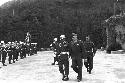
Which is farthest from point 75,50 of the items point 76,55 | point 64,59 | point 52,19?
point 52,19

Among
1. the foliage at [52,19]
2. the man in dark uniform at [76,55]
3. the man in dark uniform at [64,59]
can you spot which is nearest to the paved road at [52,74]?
the man in dark uniform at [64,59]

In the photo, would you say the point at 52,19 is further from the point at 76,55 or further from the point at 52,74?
the point at 76,55

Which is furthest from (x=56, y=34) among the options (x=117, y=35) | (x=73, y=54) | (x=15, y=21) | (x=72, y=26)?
(x=73, y=54)

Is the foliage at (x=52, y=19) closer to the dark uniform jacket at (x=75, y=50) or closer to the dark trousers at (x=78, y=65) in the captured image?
the dark uniform jacket at (x=75, y=50)

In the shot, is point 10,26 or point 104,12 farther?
point 104,12

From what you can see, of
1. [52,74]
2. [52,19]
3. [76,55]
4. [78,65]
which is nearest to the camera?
[78,65]

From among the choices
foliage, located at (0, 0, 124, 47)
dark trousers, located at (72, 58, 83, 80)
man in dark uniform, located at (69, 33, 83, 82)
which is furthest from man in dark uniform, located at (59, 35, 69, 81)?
foliage, located at (0, 0, 124, 47)

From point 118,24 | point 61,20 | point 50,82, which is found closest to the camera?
point 50,82

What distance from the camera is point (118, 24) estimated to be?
3578 cm

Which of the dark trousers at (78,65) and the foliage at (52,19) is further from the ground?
the dark trousers at (78,65)

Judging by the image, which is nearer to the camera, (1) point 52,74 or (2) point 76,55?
(2) point 76,55

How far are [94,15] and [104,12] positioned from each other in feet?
8.02

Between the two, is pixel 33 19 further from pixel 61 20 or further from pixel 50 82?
pixel 50 82

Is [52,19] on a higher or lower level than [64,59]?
lower
